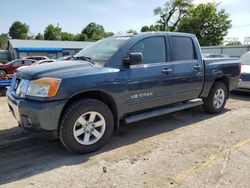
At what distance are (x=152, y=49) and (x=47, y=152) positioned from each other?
2.51 m

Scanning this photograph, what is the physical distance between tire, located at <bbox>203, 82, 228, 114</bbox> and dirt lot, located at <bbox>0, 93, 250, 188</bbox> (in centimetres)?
79

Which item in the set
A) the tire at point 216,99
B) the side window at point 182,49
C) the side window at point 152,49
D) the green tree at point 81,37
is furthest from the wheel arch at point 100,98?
the green tree at point 81,37

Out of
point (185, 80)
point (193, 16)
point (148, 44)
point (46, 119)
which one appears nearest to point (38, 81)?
point (46, 119)

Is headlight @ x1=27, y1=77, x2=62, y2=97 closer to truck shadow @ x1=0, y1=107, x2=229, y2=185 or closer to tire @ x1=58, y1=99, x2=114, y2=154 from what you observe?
tire @ x1=58, y1=99, x2=114, y2=154

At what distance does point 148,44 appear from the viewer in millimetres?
4996

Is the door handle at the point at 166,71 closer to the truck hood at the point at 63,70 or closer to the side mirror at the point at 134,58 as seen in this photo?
the side mirror at the point at 134,58

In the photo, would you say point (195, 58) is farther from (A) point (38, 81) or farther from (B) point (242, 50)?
(B) point (242, 50)

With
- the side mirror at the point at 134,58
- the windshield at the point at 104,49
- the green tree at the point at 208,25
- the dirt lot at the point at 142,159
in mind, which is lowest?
the dirt lot at the point at 142,159

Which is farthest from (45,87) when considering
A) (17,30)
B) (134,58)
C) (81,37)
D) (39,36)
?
(17,30)

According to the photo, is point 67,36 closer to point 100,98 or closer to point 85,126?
point 100,98

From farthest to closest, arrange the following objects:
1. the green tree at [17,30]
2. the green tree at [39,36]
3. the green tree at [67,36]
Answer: the green tree at [17,30]
the green tree at [39,36]
the green tree at [67,36]

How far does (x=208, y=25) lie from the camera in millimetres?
48406

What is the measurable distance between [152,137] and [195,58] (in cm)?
204

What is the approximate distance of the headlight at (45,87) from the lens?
12.2 feet
